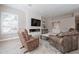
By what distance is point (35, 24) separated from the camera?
2090mm

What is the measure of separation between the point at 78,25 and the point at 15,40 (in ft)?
5.30

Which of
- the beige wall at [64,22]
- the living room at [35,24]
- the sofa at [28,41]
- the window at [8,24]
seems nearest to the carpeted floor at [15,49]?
the living room at [35,24]

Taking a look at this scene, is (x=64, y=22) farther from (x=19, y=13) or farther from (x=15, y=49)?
(x=15, y=49)

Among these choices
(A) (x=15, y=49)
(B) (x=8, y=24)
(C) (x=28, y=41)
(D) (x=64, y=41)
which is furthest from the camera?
(C) (x=28, y=41)

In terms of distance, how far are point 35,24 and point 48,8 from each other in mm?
523

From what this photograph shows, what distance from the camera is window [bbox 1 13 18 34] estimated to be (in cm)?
193

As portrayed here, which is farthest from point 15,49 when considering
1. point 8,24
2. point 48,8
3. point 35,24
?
point 48,8

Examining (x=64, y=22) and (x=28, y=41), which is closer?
(x=64, y=22)

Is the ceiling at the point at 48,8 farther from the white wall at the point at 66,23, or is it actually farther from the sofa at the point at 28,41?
the sofa at the point at 28,41

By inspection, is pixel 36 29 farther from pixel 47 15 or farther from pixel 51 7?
pixel 51 7

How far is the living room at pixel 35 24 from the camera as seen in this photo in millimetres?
1940

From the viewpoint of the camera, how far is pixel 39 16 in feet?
6.79
